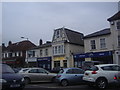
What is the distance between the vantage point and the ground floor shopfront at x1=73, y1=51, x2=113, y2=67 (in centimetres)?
2534

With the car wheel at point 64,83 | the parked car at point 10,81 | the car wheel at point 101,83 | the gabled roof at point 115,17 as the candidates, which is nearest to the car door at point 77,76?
the car wheel at point 64,83

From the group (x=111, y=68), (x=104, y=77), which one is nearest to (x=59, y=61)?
(x=111, y=68)

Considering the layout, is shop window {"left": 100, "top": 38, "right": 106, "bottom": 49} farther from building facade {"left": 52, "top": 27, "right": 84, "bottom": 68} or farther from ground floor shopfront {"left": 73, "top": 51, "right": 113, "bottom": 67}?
building facade {"left": 52, "top": 27, "right": 84, "bottom": 68}

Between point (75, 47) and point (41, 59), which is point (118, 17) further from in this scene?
point (41, 59)

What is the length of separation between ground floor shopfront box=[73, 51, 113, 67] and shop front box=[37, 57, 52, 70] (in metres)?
7.06

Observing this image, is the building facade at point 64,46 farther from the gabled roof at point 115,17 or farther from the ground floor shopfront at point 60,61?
the gabled roof at point 115,17

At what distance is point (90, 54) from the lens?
27.3 meters

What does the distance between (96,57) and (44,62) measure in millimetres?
13316

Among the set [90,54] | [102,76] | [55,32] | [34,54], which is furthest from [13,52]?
[102,76]

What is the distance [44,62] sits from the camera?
1435 inches

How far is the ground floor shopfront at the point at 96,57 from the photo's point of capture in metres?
25.3

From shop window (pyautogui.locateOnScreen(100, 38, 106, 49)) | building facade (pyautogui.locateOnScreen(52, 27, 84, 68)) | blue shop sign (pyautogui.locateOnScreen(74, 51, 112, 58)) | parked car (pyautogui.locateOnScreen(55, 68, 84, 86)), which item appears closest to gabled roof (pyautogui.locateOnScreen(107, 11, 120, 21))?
shop window (pyautogui.locateOnScreen(100, 38, 106, 49))

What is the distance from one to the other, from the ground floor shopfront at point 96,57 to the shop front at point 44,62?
23.1ft

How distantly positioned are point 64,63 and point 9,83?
942 inches
